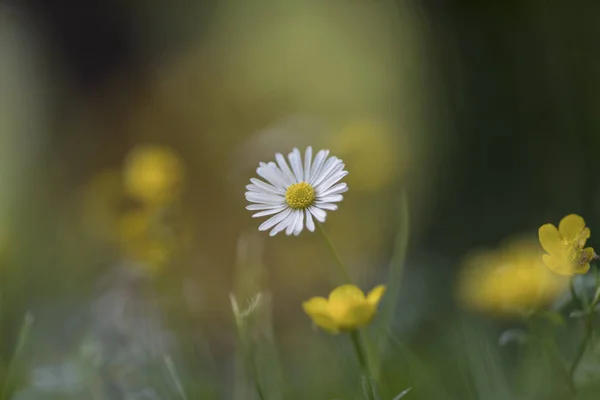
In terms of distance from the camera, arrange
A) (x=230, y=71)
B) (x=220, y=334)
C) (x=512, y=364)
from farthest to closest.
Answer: (x=230, y=71) → (x=220, y=334) → (x=512, y=364)

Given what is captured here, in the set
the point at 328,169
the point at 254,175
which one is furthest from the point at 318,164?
the point at 254,175

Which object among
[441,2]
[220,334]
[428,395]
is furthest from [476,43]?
[428,395]

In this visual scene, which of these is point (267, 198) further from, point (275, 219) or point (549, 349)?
point (549, 349)

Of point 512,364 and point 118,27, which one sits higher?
point 118,27

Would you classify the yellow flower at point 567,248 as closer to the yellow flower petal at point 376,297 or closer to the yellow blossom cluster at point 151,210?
the yellow flower petal at point 376,297

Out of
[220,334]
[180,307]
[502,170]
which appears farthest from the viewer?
[502,170]

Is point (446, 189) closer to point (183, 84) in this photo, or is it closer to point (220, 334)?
point (220, 334)

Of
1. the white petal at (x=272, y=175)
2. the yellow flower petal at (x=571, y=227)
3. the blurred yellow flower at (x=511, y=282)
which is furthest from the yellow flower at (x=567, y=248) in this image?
the white petal at (x=272, y=175)

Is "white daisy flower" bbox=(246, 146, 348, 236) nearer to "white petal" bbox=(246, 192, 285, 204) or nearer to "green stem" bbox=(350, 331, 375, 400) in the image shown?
"white petal" bbox=(246, 192, 285, 204)
